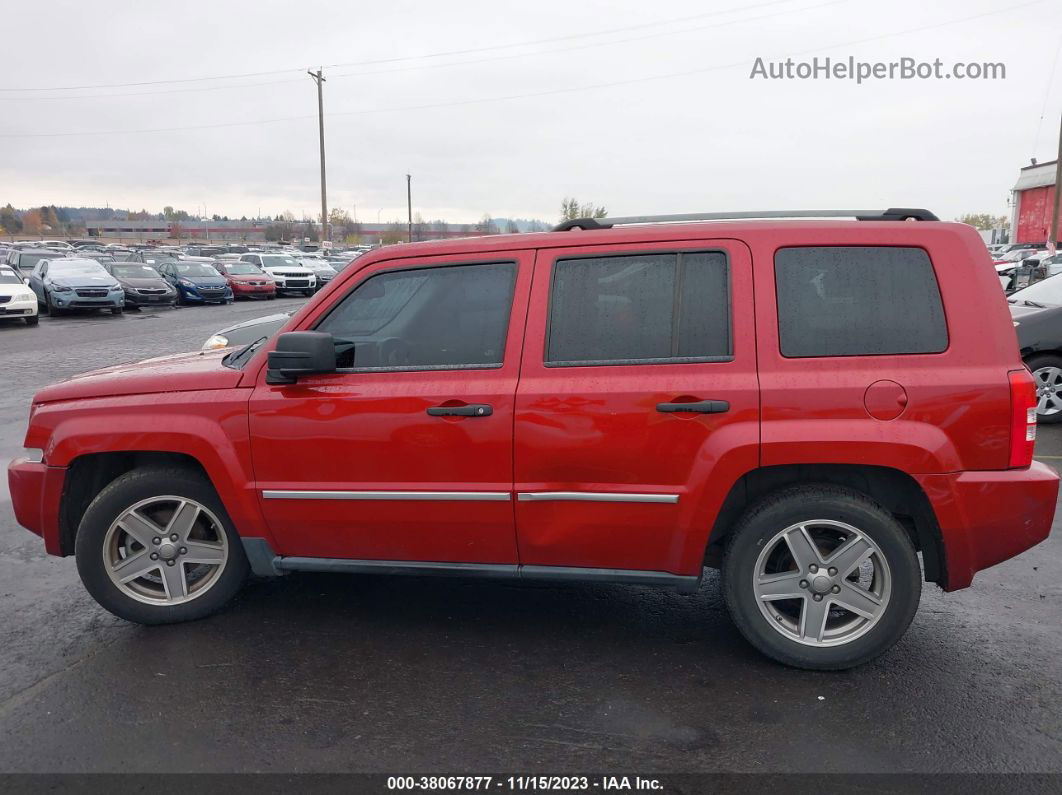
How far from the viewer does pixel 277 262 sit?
37406 millimetres

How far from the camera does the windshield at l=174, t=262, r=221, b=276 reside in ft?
101

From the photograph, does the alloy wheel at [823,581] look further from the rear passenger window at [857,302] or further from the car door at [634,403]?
the rear passenger window at [857,302]

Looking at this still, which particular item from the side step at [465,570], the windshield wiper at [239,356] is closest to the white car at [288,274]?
the windshield wiper at [239,356]

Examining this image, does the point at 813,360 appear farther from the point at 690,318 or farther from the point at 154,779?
the point at 154,779

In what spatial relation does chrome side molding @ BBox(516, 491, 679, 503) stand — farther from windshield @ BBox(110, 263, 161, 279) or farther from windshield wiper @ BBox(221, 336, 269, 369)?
windshield @ BBox(110, 263, 161, 279)

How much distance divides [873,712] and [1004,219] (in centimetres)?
13717

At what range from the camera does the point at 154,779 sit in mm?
2980

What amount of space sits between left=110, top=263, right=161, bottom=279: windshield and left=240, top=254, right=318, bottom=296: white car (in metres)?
6.84

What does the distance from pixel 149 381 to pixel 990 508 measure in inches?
148

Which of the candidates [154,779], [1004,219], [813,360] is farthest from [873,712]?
[1004,219]

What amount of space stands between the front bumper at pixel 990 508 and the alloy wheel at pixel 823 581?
0.31 metres

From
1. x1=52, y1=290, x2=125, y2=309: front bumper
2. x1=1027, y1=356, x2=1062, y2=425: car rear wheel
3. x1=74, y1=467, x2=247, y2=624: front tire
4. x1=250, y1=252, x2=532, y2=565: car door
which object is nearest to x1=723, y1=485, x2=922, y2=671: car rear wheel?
x1=250, y1=252, x2=532, y2=565: car door

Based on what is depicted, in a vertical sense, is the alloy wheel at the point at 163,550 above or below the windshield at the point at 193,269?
below

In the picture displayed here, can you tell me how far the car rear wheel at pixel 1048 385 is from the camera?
8.79 meters
